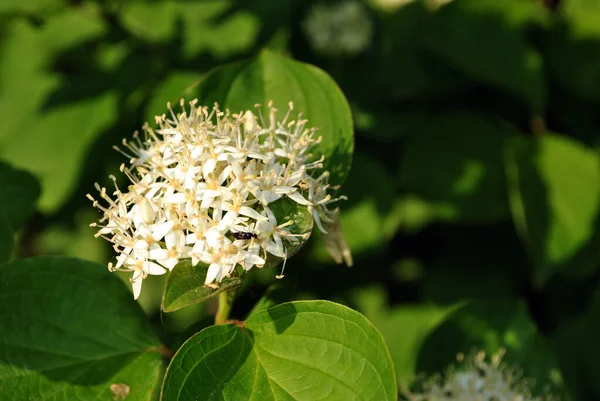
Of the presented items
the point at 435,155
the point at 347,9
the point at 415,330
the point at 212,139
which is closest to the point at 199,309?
the point at 415,330

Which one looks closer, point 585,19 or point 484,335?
point 484,335

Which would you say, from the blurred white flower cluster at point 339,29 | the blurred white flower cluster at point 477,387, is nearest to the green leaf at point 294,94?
the blurred white flower cluster at point 477,387

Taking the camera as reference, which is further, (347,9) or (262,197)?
(347,9)

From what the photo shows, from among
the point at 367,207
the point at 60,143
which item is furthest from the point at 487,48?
the point at 60,143

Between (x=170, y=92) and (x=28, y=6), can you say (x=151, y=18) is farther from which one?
(x=170, y=92)

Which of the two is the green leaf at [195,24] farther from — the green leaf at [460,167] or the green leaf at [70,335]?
the green leaf at [70,335]

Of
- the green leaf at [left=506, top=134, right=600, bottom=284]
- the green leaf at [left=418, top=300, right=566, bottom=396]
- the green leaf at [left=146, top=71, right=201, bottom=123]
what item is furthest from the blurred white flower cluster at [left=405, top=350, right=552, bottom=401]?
the green leaf at [left=146, top=71, right=201, bottom=123]

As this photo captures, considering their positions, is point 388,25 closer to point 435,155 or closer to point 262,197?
point 435,155
